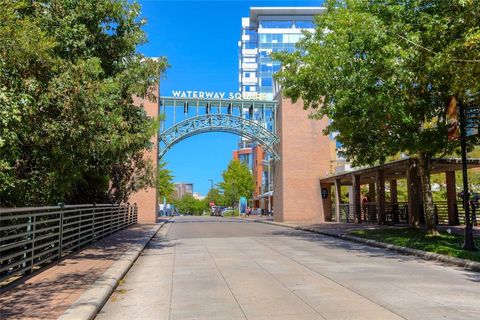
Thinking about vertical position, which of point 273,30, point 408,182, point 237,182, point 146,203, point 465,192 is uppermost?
point 273,30


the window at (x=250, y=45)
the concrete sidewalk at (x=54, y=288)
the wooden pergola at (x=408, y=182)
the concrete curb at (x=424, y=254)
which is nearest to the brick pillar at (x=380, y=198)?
the wooden pergola at (x=408, y=182)

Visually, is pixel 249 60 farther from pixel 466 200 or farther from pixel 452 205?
pixel 466 200

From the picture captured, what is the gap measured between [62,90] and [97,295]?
450cm

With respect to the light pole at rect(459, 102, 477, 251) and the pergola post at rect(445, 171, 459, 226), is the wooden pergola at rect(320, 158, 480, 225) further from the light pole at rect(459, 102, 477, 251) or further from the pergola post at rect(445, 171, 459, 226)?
the light pole at rect(459, 102, 477, 251)

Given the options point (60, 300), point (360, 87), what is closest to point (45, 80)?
point (60, 300)

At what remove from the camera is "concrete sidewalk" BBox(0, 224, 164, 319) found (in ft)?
20.8

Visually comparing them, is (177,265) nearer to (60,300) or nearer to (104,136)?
(104,136)

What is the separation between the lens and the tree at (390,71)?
10844 millimetres

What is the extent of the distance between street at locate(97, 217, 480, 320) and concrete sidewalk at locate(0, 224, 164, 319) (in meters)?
0.59

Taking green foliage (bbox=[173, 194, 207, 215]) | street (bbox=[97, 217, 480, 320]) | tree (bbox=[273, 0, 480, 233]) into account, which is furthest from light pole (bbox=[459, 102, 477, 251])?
green foliage (bbox=[173, 194, 207, 215])

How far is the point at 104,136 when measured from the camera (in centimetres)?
1202

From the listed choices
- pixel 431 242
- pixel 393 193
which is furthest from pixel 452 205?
pixel 431 242

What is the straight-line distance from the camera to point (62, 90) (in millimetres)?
9828

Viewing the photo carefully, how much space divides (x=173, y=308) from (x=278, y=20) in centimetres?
11256
